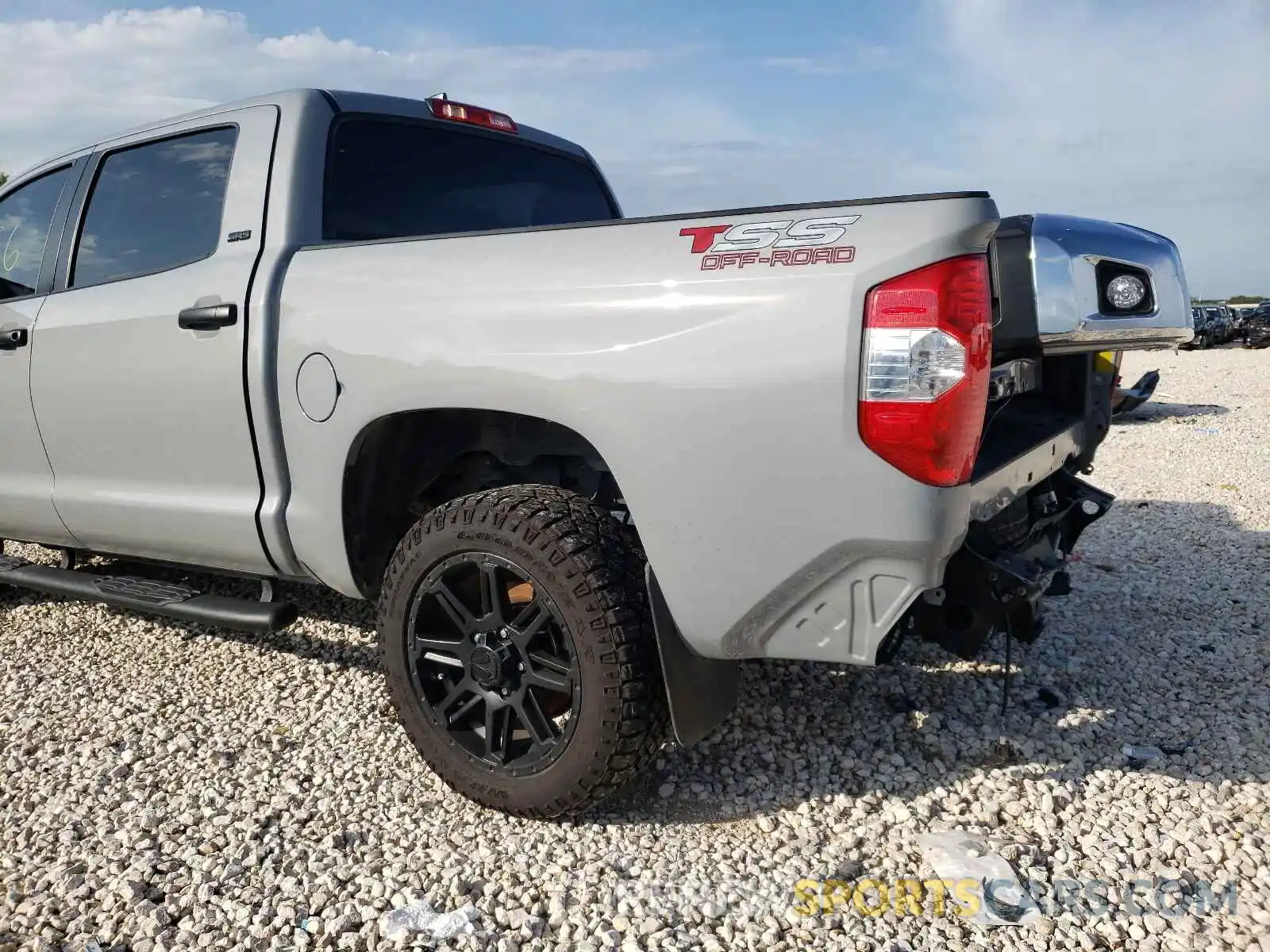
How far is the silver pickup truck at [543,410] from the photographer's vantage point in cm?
207

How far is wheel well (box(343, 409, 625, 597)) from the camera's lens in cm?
278

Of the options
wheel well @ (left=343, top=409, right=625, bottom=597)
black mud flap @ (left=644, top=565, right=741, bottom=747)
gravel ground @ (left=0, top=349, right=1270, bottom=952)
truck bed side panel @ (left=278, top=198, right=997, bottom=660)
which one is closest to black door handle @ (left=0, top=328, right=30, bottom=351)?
gravel ground @ (left=0, top=349, right=1270, bottom=952)

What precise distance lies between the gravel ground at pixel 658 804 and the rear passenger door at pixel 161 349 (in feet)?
2.00

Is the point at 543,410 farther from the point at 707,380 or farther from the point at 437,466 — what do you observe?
the point at 437,466

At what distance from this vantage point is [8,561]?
13.5 feet

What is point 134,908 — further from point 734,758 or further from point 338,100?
point 338,100

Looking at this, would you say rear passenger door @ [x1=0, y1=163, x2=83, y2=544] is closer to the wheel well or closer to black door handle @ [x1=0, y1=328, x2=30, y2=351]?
black door handle @ [x1=0, y1=328, x2=30, y2=351]

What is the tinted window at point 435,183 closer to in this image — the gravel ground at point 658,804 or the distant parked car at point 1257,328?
the gravel ground at point 658,804

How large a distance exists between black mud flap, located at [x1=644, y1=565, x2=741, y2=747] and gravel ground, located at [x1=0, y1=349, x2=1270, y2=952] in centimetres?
34

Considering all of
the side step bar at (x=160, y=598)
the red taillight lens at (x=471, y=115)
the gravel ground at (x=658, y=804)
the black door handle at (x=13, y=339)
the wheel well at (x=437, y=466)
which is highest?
the red taillight lens at (x=471, y=115)

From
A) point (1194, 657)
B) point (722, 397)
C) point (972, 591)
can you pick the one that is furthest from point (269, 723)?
point (1194, 657)

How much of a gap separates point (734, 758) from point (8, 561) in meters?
3.23

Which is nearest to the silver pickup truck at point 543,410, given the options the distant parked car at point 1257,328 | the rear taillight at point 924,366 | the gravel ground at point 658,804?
the rear taillight at point 924,366

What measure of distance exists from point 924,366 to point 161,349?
2.43 meters
